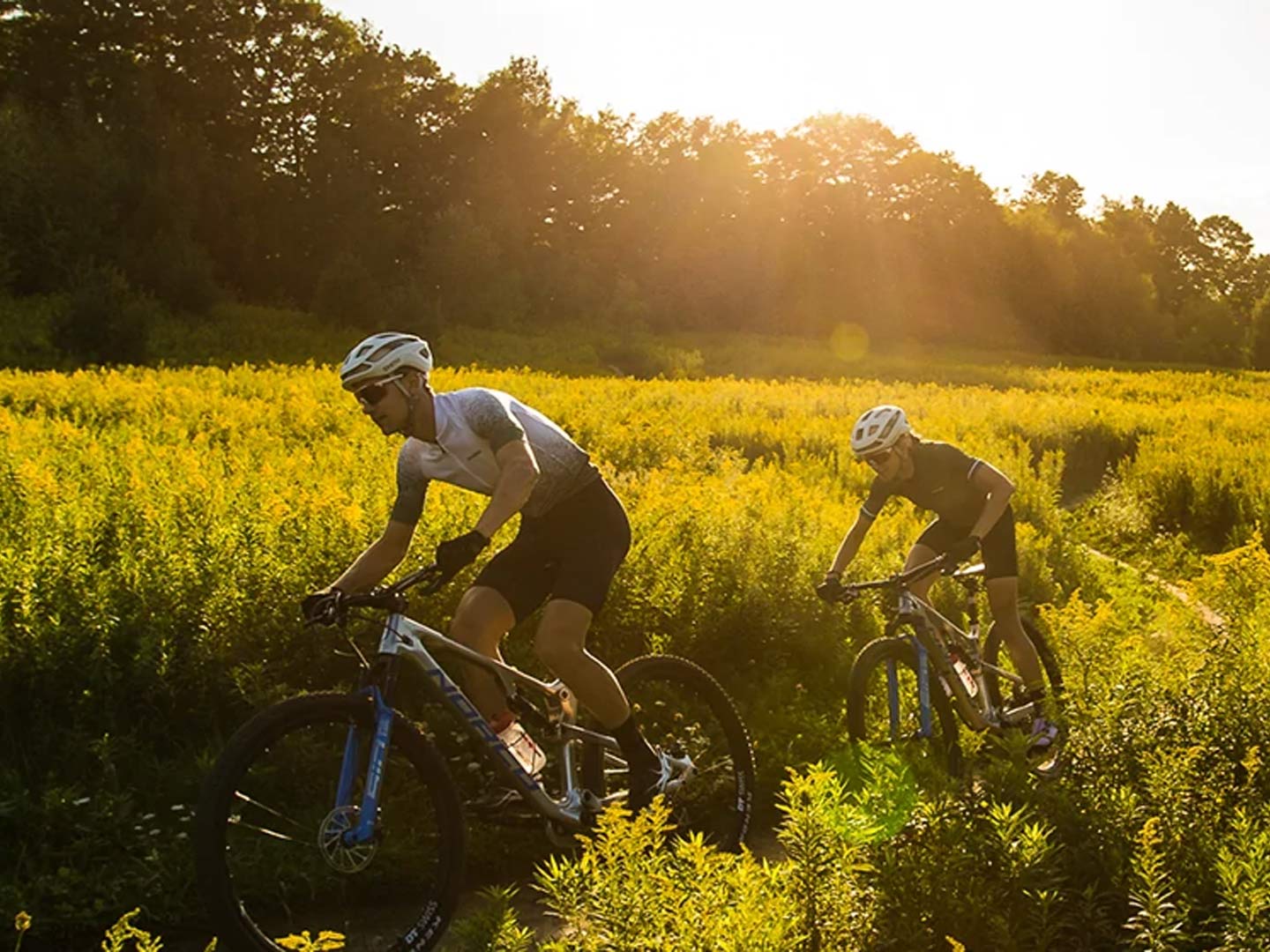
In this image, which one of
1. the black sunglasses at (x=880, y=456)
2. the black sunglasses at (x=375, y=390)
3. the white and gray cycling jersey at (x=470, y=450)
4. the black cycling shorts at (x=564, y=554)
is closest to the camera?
the black sunglasses at (x=375, y=390)

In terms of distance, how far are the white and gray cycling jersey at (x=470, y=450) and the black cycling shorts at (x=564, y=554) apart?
0.17 metres

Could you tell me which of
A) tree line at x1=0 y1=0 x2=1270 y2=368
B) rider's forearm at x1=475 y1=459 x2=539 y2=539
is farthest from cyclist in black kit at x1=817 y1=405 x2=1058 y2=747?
tree line at x1=0 y1=0 x2=1270 y2=368

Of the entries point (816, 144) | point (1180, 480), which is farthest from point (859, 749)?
point (816, 144)

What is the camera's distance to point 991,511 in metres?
7.51

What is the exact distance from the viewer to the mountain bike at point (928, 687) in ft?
23.6

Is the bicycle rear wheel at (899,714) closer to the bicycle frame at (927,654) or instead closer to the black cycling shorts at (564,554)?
the bicycle frame at (927,654)

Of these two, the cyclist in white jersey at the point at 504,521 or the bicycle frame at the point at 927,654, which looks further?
the bicycle frame at the point at 927,654

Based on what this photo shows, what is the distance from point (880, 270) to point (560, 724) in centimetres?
7364

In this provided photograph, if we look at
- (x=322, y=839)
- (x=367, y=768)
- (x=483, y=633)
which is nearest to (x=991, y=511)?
(x=483, y=633)

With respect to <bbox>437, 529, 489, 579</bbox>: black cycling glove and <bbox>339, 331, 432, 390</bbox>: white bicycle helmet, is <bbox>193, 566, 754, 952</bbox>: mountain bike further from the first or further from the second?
<bbox>339, 331, 432, 390</bbox>: white bicycle helmet

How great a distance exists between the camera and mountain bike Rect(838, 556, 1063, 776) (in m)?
7.20

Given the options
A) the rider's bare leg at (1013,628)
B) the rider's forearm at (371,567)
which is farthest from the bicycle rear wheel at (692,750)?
the rider's bare leg at (1013,628)

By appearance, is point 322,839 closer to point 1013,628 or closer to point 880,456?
point 880,456

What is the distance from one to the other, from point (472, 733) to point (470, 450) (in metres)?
1.31
